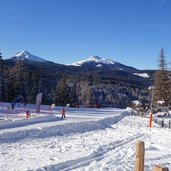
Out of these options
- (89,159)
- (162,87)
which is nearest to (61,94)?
(162,87)

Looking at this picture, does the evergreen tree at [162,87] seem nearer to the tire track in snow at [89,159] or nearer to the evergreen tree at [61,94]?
the evergreen tree at [61,94]

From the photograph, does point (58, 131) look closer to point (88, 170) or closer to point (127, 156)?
point (127, 156)

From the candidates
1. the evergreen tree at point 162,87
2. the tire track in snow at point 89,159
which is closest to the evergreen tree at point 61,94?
the evergreen tree at point 162,87

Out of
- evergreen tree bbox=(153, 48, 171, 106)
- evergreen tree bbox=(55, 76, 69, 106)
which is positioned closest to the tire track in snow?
evergreen tree bbox=(153, 48, 171, 106)

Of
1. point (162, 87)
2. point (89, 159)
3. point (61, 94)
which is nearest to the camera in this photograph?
point (89, 159)

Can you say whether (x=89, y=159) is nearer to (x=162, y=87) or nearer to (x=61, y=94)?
(x=162, y=87)

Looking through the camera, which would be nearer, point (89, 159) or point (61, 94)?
point (89, 159)

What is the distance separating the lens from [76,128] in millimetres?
23594

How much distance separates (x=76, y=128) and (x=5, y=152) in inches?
Answer: 410

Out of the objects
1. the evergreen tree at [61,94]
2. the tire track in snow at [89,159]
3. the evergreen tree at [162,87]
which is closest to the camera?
the tire track in snow at [89,159]

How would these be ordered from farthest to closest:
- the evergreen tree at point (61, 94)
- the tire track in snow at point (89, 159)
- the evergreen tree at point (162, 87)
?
the evergreen tree at point (61, 94)
the evergreen tree at point (162, 87)
the tire track in snow at point (89, 159)

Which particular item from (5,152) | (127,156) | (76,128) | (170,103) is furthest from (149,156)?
(170,103)

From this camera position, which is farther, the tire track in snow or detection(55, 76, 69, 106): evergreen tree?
detection(55, 76, 69, 106): evergreen tree

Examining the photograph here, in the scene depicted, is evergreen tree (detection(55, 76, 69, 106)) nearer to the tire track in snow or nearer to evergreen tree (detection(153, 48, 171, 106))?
evergreen tree (detection(153, 48, 171, 106))
